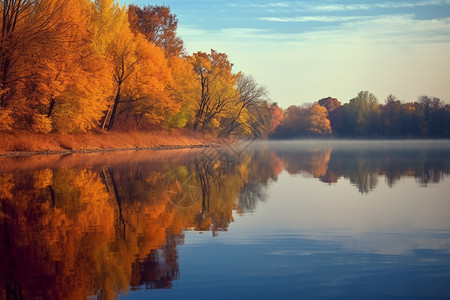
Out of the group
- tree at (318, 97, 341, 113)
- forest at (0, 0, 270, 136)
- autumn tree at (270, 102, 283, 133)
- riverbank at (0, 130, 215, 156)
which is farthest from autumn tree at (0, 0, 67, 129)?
tree at (318, 97, 341, 113)

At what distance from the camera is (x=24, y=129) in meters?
38.2

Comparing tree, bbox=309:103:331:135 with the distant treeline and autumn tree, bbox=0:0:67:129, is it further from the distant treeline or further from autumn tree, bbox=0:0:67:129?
autumn tree, bbox=0:0:67:129

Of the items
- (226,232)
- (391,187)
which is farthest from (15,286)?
(391,187)

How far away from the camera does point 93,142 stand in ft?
155

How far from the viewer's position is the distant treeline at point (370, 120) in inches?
5295

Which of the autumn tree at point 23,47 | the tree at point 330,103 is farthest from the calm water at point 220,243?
the tree at point 330,103

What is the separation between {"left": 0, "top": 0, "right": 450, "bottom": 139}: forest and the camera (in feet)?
118

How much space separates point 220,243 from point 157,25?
66.8 m

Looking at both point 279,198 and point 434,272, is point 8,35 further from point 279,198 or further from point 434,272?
point 434,272

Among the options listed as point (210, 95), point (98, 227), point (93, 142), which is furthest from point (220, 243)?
point (210, 95)

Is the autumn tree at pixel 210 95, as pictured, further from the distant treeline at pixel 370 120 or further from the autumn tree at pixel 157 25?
the distant treeline at pixel 370 120

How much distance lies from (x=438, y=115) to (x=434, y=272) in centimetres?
13727

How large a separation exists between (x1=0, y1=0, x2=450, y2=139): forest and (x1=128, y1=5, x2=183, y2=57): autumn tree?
14 cm

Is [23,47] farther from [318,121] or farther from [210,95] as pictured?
[318,121]
